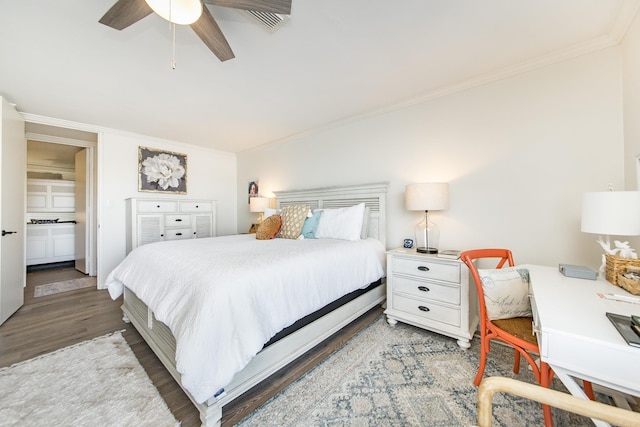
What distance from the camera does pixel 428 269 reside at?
219cm

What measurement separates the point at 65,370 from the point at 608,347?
118 inches

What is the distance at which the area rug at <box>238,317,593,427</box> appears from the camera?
4.36 feet

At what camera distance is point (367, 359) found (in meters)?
1.86

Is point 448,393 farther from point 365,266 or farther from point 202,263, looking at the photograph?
point 202,263

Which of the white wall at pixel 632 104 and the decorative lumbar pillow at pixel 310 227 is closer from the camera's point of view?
the white wall at pixel 632 104

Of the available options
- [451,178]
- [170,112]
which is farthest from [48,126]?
[451,178]

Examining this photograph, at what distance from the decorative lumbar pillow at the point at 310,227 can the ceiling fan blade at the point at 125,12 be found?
2.22 metres

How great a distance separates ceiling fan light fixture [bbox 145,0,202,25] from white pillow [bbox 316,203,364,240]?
2077mm

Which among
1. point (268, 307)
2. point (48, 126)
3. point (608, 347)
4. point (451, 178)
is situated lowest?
point (268, 307)

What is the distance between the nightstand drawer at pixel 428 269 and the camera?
2056 millimetres

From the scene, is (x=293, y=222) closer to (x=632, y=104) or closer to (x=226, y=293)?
(x=226, y=293)

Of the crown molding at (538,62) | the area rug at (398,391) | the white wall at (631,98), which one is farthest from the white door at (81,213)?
the white wall at (631,98)

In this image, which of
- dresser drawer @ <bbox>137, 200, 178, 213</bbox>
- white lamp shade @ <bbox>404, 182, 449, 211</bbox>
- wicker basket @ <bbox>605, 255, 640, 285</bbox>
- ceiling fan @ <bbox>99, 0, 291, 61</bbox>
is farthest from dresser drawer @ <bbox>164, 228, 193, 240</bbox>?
wicker basket @ <bbox>605, 255, 640, 285</bbox>

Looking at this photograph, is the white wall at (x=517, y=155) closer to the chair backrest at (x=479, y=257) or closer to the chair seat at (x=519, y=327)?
the chair backrest at (x=479, y=257)
